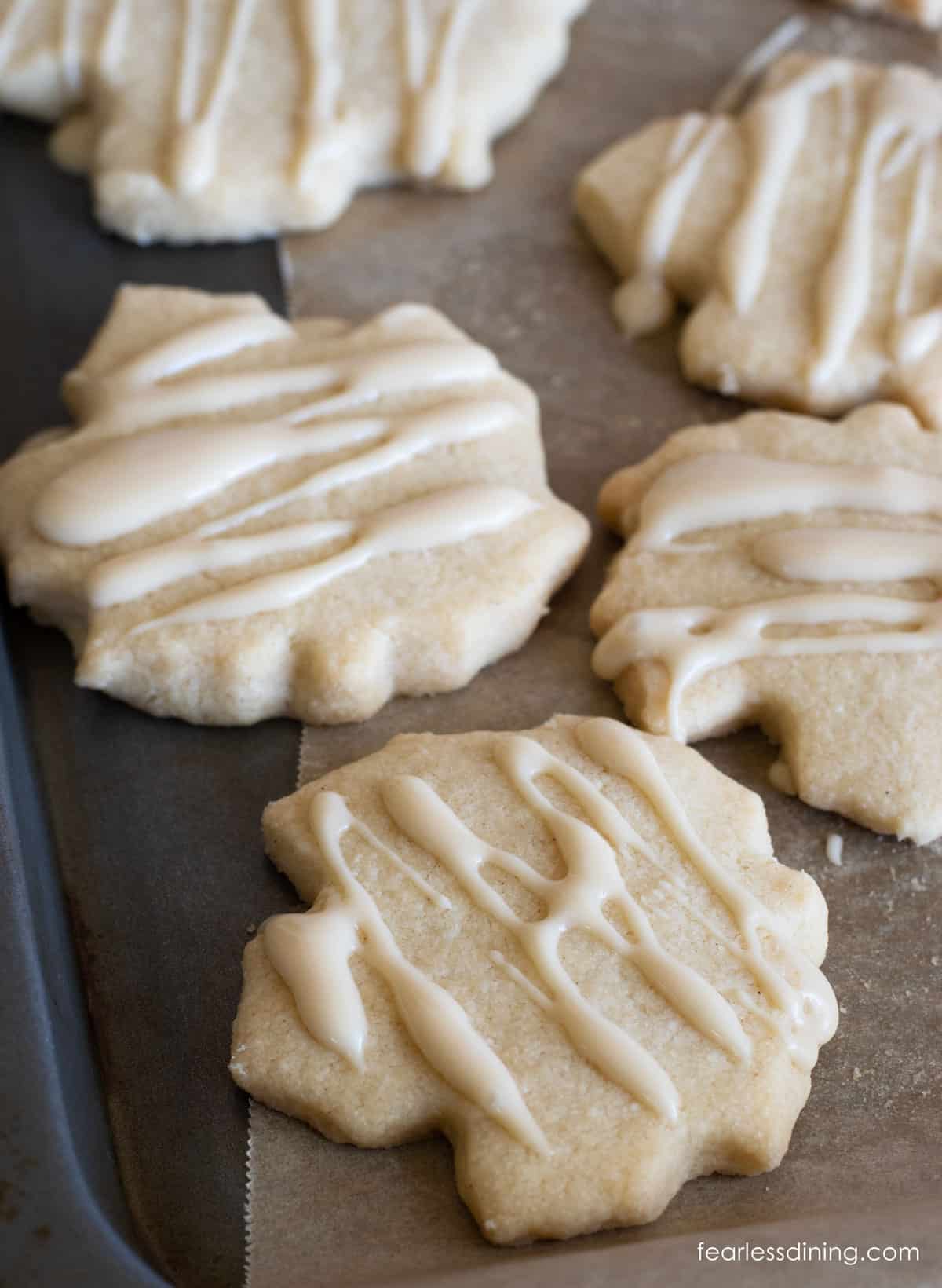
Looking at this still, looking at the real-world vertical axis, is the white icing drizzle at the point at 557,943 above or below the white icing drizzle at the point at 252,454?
below

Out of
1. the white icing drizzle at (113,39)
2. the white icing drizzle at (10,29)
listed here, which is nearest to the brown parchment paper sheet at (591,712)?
the white icing drizzle at (113,39)

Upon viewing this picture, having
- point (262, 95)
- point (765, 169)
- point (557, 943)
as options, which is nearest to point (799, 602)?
point (557, 943)

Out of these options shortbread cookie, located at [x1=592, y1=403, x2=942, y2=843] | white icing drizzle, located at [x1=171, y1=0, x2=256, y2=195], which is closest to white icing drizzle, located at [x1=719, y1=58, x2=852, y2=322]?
shortbread cookie, located at [x1=592, y1=403, x2=942, y2=843]

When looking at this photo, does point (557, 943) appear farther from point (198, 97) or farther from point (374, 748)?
point (198, 97)

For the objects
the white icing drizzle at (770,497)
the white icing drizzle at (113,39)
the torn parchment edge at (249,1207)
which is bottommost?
the torn parchment edge at (249,1207)

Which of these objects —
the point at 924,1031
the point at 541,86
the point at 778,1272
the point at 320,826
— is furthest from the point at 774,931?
the point at 541,86

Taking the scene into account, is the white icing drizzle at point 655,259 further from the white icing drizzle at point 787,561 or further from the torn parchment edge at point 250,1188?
the torn parchment edge at point 250,1188
